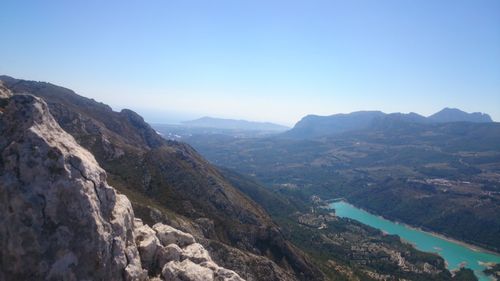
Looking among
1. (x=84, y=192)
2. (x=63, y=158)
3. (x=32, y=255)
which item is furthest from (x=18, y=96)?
(x=32, y=255)

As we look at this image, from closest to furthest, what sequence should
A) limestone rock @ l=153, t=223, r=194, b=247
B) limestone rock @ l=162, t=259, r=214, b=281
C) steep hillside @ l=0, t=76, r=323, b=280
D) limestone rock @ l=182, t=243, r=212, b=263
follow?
limestone rock @ l=162, t=259, r=214, b=281 → limestone rock @ l=182, t=243, r=212, b=263 → limestone rock @ l=153, t=223, r=194, b=247 → steep hillside @ l=0, t=76, r=323, b=280

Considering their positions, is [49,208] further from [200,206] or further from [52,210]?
[200,206]

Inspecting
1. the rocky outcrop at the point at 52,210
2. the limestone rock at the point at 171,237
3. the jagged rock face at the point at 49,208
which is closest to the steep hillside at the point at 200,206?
the limestone rock at the point at 171,237

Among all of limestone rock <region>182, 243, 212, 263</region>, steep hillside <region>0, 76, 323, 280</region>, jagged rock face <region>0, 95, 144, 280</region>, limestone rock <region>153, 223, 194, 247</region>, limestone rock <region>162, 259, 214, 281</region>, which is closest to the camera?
jagged rock face <region>0, 95, 144, 280</region>

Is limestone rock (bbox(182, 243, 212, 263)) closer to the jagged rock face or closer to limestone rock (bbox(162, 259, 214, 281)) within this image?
limestone rock (bbox(162, 259, 214, 281))

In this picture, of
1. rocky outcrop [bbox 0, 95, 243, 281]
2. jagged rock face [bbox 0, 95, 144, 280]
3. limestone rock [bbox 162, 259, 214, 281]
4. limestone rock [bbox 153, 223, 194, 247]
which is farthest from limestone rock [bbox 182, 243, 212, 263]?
jagged rock face [bbox 0, 95, 144, 280]

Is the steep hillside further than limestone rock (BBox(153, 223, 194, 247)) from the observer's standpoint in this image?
Yes

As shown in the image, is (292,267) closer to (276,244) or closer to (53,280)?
(276,244)

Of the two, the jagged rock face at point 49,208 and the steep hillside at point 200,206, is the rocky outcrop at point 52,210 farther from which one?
the steep hillside at point 200,206

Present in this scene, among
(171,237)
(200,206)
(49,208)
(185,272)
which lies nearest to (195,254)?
(171,237)
